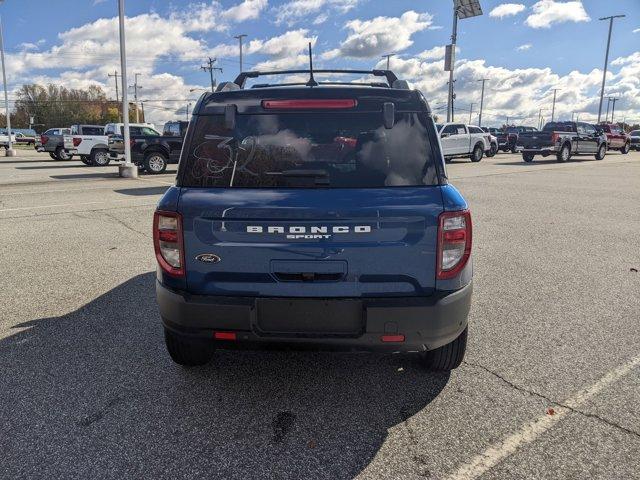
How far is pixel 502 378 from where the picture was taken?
331cm

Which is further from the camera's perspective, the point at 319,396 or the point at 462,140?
the point at 462,140

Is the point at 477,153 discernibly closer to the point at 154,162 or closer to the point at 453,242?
the point at 154,162

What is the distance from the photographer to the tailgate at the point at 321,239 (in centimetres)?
258

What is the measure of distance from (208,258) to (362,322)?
90 cm

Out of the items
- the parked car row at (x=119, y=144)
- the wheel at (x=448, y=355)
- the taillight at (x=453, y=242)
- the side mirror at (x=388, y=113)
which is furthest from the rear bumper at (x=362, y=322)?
the parked car row at (x=119, y=144)

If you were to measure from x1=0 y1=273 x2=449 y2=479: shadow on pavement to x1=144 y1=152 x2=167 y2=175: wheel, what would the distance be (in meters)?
16.1

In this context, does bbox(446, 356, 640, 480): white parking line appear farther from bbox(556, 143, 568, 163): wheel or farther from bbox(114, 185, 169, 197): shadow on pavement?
bbox(556, 143, 568, 163): wheel

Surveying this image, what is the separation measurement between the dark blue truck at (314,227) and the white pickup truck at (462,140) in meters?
23.1

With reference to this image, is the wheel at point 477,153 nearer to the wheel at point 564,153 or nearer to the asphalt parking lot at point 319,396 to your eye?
the wheel at point 564,153

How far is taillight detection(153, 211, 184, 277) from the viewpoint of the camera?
2.71 m

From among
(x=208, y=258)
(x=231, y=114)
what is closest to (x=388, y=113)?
(x=231, y=114)

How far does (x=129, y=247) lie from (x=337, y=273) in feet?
17.2

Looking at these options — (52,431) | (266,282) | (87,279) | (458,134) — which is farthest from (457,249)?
A: (458,134)

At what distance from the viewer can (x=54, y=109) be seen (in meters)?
107
